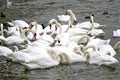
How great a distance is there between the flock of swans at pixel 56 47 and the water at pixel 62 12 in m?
0.25

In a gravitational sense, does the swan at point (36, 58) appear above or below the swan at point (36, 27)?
below

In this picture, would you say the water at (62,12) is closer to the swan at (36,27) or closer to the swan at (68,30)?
the swan at (68,30)

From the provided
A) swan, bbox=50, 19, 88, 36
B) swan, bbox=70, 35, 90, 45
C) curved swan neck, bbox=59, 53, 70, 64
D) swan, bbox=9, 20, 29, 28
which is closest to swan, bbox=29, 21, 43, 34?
swan, bbox=50, 19, 88, 36

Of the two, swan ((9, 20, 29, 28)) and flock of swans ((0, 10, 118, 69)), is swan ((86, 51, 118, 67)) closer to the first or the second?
flock of swans ((0, 10, 118, 69))

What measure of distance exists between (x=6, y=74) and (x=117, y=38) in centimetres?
662

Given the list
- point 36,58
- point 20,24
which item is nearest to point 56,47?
point 36,58

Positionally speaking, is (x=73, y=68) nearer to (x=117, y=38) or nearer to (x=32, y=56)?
(x=32, y=56)

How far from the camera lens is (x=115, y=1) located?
3222cm

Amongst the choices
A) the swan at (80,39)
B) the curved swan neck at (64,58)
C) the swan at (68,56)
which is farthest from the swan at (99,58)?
the swan at (80,39)

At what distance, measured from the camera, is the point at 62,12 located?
2861 centimetres

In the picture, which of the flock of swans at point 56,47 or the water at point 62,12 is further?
the flock of swans at point 56,47

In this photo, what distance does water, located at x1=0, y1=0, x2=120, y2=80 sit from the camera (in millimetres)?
15059

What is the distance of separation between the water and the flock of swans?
0.82 feet

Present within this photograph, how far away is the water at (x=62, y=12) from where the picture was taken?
49.4ft
